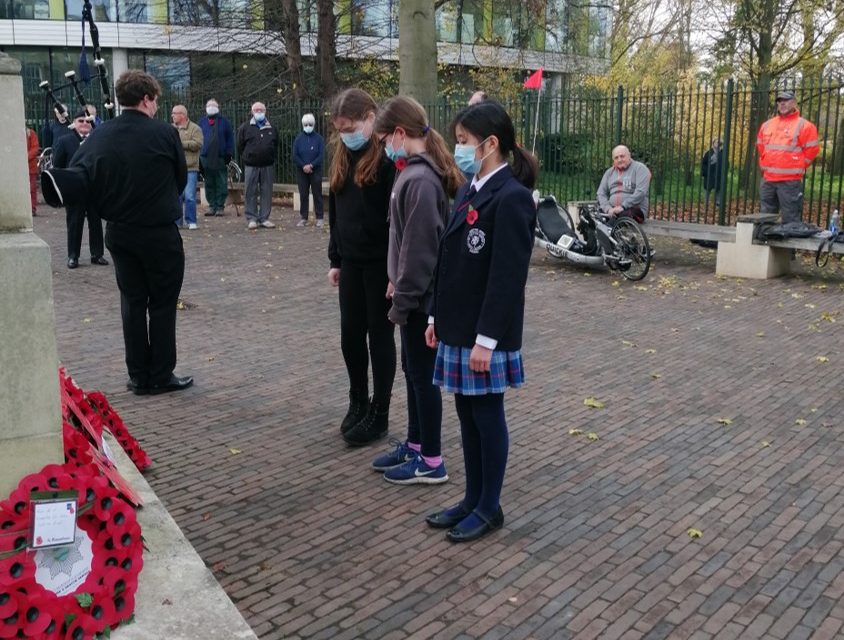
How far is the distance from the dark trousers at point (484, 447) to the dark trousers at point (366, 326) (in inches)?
45.7

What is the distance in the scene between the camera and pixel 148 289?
6.28 m

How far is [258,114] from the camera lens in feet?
55.0

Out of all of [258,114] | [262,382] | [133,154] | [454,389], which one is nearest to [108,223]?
[133,154]

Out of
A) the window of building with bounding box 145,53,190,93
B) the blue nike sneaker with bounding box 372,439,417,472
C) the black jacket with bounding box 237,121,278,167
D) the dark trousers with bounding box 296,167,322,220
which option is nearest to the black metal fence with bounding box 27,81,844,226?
the dark trousers with bounding box 296,167,322,220

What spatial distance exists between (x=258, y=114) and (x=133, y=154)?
11.3 meters

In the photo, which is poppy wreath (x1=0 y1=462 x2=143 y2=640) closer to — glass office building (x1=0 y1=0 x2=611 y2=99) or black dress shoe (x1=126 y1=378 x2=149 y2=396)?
black dress shoe (x1=126 y1=378 x2=149 y2=396)

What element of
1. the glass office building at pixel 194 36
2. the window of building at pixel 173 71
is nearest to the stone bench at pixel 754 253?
the glass office building at pixel 194 36

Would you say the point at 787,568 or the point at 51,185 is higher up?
the point at 51,185

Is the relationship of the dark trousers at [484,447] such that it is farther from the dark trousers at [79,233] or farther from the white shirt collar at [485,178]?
the dark trousers at [79,233]

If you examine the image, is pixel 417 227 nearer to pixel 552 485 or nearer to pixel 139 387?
pixel 552 485

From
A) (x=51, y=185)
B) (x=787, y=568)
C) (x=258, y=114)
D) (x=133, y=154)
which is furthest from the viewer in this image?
(x=258, y=114)

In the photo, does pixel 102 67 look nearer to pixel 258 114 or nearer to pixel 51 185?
pixel 51 185

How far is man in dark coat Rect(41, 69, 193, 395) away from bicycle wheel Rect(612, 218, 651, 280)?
642cm

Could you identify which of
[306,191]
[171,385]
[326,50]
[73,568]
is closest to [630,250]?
[171,385]
